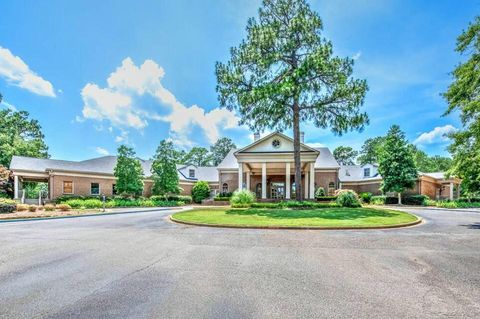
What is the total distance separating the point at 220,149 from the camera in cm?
6581

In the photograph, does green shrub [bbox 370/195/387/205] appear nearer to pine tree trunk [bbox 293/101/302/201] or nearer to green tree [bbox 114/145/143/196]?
pine tree trunk [bbox 293/101/302/201]

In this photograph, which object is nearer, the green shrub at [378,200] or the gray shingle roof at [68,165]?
the gray shingle roof at [68,165]

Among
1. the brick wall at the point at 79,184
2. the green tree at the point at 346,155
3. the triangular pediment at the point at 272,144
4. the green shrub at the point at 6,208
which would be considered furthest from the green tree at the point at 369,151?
the green shrub at the point at 6,208

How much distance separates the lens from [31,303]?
144 inches

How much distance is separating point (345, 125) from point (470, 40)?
8.76 metres

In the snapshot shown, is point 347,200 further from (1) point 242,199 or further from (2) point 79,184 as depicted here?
(2) point 79,184

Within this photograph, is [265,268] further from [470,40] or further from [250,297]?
[470,40]

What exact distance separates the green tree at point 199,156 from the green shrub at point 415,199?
4439 centimetres

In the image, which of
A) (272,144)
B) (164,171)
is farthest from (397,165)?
(164,171)

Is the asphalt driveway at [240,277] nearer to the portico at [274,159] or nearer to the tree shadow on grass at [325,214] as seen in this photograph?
the tree shadow on grass at [325,214]

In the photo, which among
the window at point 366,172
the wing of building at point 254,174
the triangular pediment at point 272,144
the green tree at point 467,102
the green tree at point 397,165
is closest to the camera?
the green tree at point 467,102

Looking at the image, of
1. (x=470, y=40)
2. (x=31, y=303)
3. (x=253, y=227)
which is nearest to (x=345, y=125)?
(x=470, y=40)

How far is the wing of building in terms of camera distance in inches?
1041

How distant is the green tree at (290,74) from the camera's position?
1878 cm
